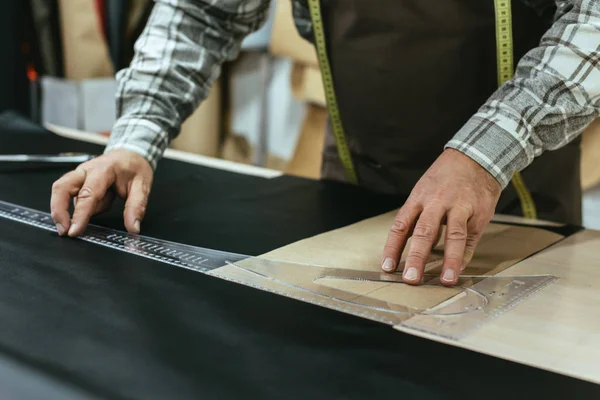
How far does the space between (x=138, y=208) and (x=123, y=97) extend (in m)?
0.24

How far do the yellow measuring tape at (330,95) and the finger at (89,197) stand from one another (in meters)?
0.38

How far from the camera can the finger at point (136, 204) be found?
87 cm

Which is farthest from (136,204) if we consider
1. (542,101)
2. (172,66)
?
(542,101)

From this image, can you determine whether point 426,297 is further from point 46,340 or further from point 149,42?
point 149,42

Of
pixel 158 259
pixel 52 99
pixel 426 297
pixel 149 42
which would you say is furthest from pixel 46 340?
pixel 52 99

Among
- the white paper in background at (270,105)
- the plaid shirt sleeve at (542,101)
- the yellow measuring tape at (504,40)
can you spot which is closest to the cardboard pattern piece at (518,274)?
the plaid shirt sleeve at (542,101)

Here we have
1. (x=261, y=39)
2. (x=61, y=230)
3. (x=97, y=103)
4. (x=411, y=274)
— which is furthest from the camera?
(x=97, y=103)

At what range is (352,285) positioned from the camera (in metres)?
0.70

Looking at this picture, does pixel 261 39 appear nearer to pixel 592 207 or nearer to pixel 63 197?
pixel 592 207

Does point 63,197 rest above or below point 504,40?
below

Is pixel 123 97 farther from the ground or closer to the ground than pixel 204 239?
farther from the ground

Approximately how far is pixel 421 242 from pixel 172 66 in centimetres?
53

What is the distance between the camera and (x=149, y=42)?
108 cm

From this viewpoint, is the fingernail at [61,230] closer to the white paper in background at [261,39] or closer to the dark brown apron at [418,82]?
the dark brown apron at [418,82]
